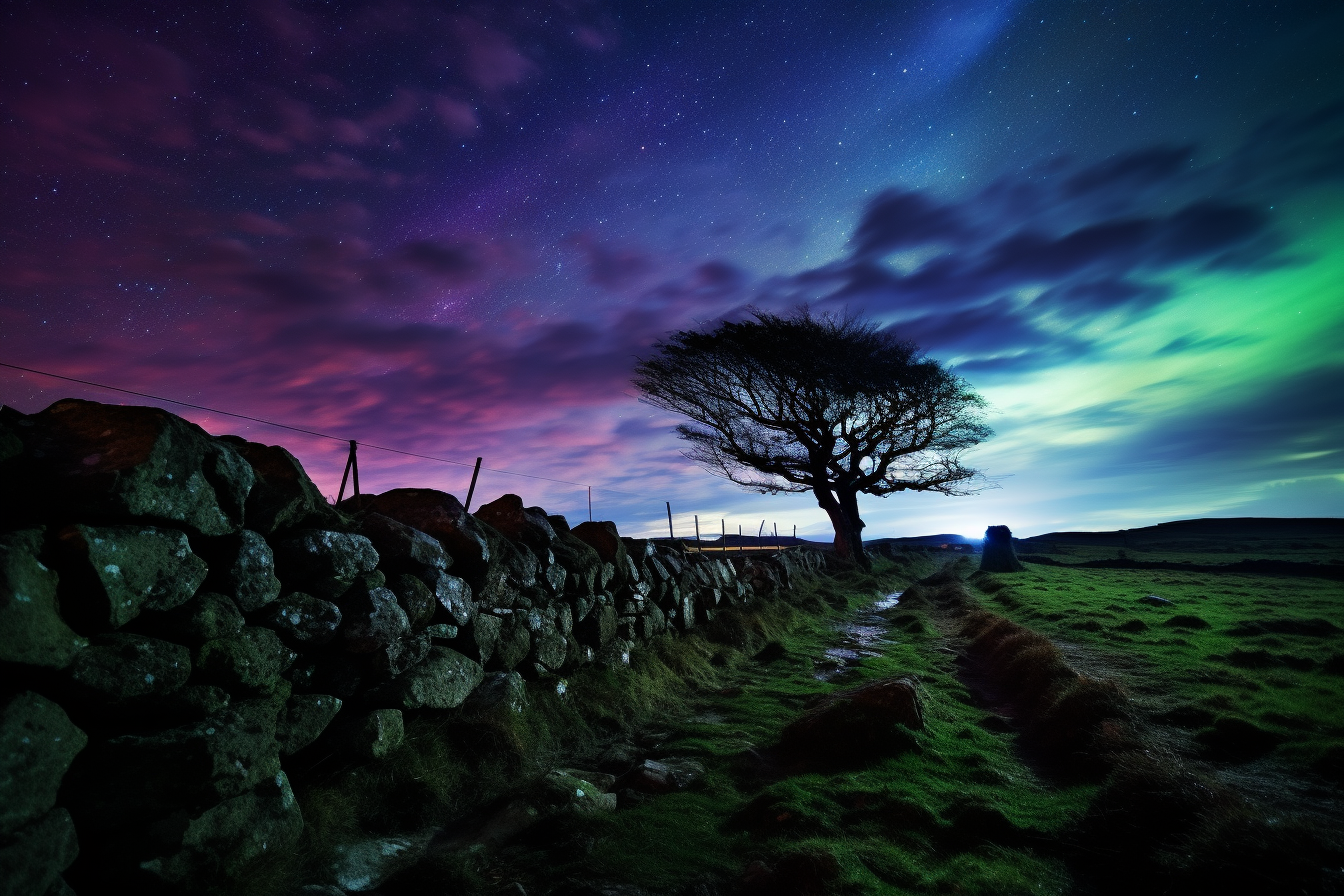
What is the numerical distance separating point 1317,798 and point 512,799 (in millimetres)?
6737

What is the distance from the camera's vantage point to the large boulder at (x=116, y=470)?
11.2 ft

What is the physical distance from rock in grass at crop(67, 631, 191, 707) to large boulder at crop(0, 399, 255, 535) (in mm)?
755

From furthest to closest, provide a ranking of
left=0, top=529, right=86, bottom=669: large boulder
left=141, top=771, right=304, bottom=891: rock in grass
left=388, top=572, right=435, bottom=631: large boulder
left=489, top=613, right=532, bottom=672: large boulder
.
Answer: left=489, top=613, right=532, bottom=672: large boulder, left=388, top=572, right=435, bottom=631: large boulder, left=141, top=771, right=304, bottom=891: rock in grass, left=0, top=529, right=86, bottom=669: large boulder

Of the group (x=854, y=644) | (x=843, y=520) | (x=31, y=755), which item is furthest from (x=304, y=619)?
(x=843, y=520)

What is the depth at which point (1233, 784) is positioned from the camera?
Result: 16.9 ft

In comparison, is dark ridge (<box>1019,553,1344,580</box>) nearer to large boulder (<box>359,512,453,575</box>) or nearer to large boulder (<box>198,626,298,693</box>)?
large boulder (<box>359,512,453,575</box>)

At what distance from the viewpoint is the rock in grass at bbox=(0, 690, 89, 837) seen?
264 cm

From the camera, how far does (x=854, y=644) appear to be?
13312mm

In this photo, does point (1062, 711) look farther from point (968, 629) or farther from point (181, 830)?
point (181, 830)

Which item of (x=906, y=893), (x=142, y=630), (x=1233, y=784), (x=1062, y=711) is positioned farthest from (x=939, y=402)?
(x=142, y=630)

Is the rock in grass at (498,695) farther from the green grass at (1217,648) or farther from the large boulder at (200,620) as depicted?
the green grass at (1217,648)

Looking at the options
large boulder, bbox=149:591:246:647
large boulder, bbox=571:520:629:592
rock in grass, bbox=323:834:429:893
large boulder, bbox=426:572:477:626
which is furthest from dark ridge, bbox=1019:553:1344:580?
large boulder, bbox=149:591:246:647

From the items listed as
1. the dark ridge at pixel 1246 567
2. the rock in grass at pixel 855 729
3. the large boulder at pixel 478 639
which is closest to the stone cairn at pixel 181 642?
the large boulder at pixel 478 639

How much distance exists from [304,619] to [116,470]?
179 centimetres
